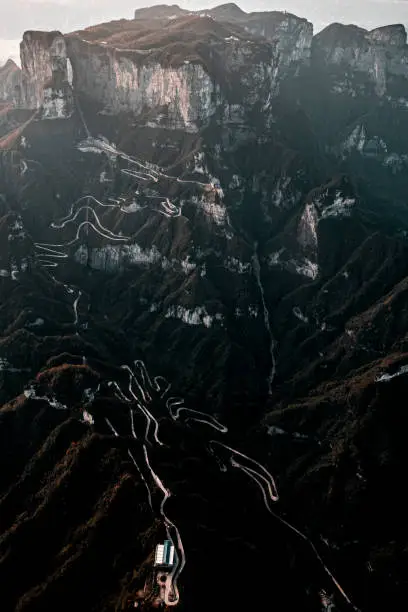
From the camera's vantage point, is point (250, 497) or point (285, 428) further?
point (285, 428)

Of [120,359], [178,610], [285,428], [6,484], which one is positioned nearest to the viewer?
[178,610]

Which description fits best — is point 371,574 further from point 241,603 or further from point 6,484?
point 6,484

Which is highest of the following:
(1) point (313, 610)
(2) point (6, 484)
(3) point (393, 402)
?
(3) point (393, 402)

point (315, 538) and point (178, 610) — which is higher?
point (178, 610)

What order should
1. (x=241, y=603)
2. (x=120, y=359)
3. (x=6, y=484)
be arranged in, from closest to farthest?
(x=241, y=603) → (x=6, y=484) → (x=120, y=359)

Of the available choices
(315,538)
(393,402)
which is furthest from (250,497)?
(393,402)

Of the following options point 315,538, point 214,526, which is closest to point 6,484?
point 214,526

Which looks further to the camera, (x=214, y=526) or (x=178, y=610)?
(x=214, y=526)

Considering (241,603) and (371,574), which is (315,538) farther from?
(241,603)

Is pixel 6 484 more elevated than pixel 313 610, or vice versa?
pixel 6 484
